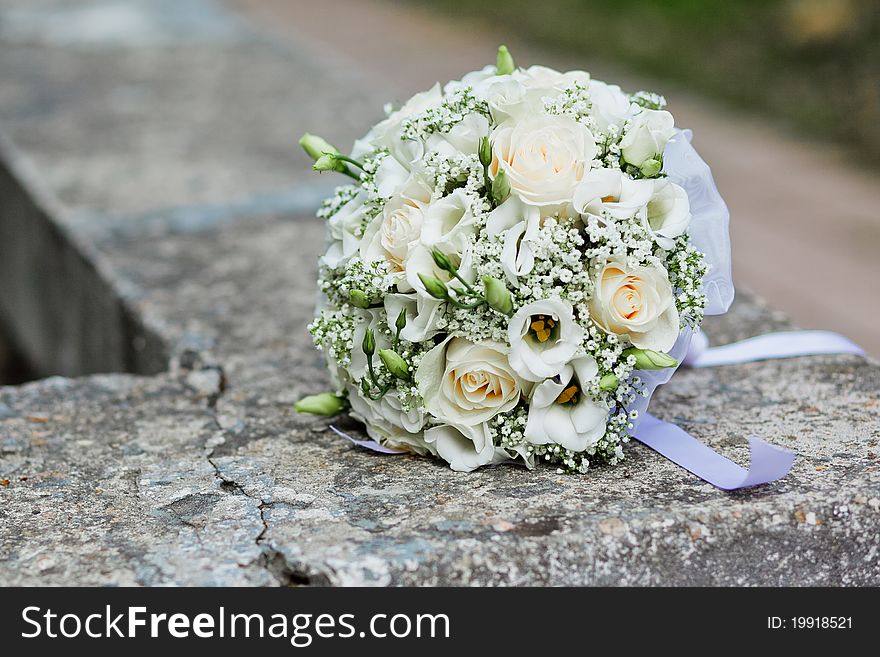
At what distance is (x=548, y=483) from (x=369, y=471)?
28 cm

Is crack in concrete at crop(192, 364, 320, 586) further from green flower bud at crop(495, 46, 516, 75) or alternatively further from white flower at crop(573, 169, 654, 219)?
green flower bud at crop(495, 46, 516, 75)

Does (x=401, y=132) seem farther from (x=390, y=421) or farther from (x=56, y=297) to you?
(x=56, y=297)

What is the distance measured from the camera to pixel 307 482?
1.67 meters

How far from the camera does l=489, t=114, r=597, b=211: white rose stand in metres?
1.51

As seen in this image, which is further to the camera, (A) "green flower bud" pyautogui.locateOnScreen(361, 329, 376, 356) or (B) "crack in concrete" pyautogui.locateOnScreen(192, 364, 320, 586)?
(A) "green flower bud" pyautogui.locateOnScreen(361, 329, 376, 356)

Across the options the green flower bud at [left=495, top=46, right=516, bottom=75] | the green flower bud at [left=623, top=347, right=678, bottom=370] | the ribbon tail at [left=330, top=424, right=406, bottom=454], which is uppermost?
the green flower bud at [left=495, top=46, right=516, bottom=75]

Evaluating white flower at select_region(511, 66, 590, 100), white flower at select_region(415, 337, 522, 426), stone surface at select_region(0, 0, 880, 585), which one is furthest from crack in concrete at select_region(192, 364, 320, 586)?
white flower at select_region(511, 66, 590, 100)

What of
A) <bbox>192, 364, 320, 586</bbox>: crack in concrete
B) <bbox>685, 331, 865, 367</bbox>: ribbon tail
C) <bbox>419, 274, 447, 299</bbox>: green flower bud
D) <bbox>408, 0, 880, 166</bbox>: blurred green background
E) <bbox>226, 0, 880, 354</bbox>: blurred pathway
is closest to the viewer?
<bbox>192, 364, 320, 586</bbox>: crack in concrete

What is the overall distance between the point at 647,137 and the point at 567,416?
413 mm

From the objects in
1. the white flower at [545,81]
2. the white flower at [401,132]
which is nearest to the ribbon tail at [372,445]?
the white flower at [401,132]

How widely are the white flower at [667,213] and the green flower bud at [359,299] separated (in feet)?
1.36

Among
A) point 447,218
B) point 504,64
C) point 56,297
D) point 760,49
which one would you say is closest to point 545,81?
point 504,64
